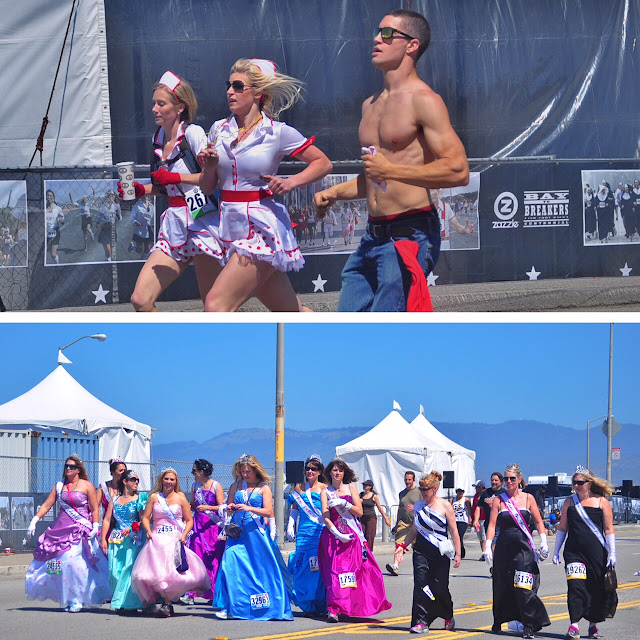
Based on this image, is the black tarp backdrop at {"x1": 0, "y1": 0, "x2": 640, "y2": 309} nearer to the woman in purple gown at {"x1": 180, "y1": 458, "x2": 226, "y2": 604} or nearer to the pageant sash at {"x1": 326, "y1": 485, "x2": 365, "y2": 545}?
the woman in purple gown at {"x1": 180, "y1": 458, "x2": 226, "y2": 604}

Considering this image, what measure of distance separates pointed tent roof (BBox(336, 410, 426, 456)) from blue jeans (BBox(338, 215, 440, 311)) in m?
15.1

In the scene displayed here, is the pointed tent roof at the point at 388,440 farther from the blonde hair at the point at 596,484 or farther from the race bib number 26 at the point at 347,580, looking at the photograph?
the blonde hair at the point at 596,484

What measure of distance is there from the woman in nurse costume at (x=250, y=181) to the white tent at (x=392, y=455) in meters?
15.1

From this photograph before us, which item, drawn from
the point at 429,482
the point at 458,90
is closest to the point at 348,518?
the point at 429,482

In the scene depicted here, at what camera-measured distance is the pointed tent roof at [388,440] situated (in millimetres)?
21719

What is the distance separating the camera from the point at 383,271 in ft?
21.0

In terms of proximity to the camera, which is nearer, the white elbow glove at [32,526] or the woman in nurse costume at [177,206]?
the woman in nurse costume at [177,206]

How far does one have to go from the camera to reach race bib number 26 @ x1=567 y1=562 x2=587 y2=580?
785cm

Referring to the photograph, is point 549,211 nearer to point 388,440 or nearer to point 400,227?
point 400,227

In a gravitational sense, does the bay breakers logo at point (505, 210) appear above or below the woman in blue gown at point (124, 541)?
above

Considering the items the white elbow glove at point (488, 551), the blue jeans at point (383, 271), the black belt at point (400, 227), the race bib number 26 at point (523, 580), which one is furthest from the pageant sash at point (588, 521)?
the black belt at point (400, 227)

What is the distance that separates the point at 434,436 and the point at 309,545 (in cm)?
1402

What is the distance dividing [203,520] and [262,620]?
167cm

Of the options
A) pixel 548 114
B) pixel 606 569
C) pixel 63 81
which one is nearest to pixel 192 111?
pixel 63 81
